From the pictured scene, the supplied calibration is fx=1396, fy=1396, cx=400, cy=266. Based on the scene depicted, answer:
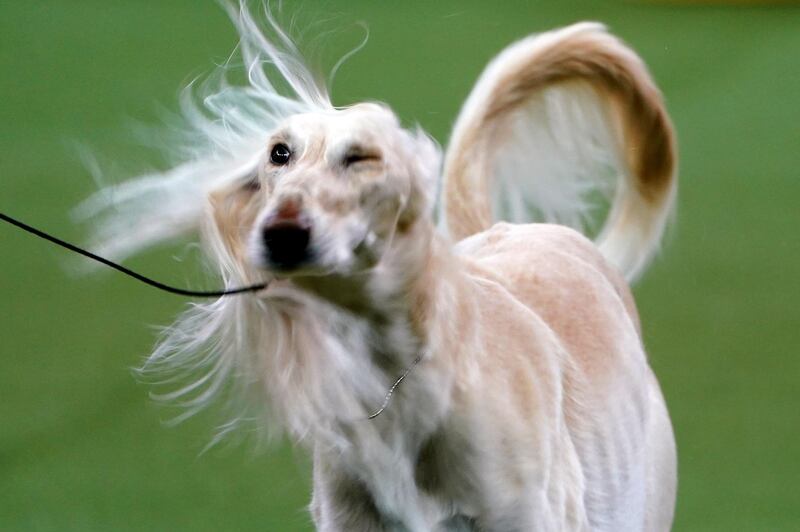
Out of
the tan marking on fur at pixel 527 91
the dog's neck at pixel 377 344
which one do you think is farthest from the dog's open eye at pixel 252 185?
the tan marking on fur at pixel 527 91

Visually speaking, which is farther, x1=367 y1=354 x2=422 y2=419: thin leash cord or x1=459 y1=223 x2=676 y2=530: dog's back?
x1=459 y1=223 x2=676 y2=530: dog's back

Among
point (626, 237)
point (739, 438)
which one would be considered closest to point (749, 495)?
point (739, 438)

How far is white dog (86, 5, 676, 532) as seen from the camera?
5.86ft

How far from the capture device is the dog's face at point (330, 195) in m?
1.67

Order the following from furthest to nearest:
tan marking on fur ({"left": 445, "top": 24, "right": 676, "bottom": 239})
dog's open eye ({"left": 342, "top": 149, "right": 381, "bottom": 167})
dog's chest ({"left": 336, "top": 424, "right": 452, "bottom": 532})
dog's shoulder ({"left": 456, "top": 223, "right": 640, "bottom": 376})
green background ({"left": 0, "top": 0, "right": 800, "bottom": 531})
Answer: green background ({"left": 0, "top": 0, "right": 800, "bottom": 531}), tan marking on fur ({"left": 445, "top": 24, "right": 676, "bottom": 239}), dog's shoulder ({"left": 456, "top": 223, "right": 640, "bottom": 376}), dog's chest ({"left": 336, "top": 424, "right": 452, "bottom": 532}), dog's open eye ({"left": 342, "top": 149, "right": 381, "bottom": 167})

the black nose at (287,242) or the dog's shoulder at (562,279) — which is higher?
the black nose at (287,242)

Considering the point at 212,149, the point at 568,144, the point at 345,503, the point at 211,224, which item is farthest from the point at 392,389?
the point at 568,144

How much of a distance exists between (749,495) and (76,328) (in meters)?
2.21

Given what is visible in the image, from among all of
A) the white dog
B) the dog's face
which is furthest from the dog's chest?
the dog's face

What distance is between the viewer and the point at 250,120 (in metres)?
2.11

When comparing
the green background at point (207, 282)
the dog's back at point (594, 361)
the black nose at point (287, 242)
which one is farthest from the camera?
the green background at point (207, 282)

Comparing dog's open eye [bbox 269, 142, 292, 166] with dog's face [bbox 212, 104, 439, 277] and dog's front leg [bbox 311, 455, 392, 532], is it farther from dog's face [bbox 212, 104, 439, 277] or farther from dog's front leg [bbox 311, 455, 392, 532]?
dog's front leg [bbox 311, 455, 392, 532]

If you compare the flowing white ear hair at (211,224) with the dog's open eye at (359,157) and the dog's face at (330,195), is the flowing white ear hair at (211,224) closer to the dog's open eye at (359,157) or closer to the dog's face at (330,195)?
the dog's face at (330,195)

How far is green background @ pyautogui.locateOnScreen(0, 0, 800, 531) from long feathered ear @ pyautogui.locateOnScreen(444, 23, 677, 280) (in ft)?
2.37
